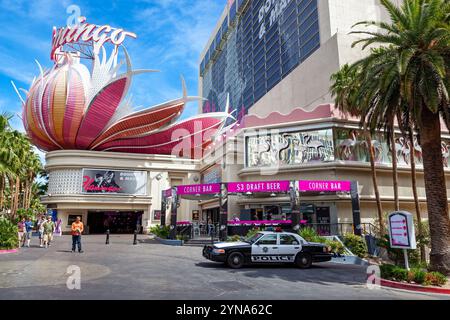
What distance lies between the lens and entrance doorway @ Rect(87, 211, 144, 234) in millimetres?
44031

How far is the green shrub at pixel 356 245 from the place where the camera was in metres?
18.1

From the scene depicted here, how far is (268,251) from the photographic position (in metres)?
13.8

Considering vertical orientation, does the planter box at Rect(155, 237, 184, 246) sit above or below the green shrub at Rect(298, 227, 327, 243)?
below

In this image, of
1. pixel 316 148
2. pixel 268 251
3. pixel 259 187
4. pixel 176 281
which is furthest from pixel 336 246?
pixel 316 148

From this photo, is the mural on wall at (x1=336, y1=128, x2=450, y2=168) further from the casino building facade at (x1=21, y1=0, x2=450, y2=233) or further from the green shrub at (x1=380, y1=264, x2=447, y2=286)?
the green shrub at (x1=380, y1=264, x2=447, y2=286)

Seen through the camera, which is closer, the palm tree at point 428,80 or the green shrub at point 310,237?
the palm tree at point 428,80

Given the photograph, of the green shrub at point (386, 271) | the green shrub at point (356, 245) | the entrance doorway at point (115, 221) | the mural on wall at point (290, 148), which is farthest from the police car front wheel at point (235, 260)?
the entrance doorway at point (115, 221)

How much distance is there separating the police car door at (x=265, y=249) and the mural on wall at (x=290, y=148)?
47.7 ft

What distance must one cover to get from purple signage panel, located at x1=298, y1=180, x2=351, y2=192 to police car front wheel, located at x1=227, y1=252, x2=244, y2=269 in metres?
10.7

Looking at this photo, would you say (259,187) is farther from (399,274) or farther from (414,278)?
(414,278)

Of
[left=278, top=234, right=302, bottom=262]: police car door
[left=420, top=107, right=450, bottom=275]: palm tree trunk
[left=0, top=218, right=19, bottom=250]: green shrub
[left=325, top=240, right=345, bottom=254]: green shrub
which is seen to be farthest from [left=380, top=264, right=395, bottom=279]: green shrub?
[left=0, top=218, right=19, bottom=250]: green shrub

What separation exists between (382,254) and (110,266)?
1396 centimetres

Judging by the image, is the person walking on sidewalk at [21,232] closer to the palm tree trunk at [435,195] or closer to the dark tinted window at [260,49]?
the palm tree trunk at [435,195]

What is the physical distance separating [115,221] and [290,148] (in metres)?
28.0
